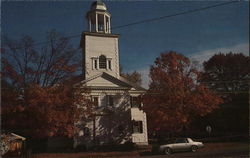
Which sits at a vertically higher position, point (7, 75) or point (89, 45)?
point (89, 45)

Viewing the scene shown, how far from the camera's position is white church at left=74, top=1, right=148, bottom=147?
28.7 metres

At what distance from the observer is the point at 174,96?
24750 millimetres

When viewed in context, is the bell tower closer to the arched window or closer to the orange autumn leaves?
the arched window

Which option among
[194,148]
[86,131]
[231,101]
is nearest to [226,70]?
[231,101]

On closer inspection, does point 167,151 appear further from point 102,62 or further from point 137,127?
point 102,62

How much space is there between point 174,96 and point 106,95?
8.25 metres

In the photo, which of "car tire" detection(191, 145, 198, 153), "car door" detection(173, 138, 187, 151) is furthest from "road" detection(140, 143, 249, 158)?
"car door" detection(173, 138, 187, 151)

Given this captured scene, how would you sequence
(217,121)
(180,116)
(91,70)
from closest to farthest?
(180,116) < (91,70) < (217,121)

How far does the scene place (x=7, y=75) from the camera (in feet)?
52.1

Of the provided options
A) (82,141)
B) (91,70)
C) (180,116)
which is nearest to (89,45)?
(91,70)

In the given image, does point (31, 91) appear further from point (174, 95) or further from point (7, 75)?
point (174, 95)

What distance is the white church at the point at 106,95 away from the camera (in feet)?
94.2

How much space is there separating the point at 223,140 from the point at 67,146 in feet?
56.1

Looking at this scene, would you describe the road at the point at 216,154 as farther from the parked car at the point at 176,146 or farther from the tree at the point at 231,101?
the tree at the point at 231,101
